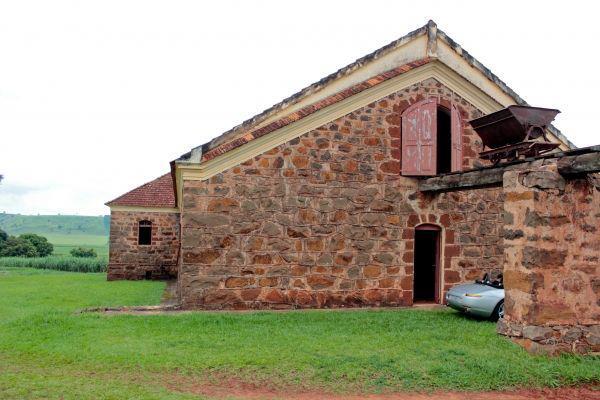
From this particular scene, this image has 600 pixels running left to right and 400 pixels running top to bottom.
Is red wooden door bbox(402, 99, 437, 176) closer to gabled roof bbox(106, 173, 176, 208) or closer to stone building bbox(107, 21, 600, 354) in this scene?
stone building bbox(107, 21, 600, 354)

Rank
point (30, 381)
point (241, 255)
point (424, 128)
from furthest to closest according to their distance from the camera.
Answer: point (424, 128) < point (241, 255) < point (30, 381)

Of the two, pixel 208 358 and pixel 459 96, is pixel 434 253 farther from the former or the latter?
pixel 208 358

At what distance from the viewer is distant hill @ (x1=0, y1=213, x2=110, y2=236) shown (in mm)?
120500

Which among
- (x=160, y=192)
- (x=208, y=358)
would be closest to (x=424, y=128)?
(x=208, y=358)

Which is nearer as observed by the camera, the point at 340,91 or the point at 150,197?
the point at 340,91

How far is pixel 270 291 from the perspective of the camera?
1121 centimetres

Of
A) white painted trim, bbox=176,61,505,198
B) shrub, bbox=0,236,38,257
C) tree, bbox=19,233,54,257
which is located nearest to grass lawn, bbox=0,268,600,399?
white painted trim, bbox=176,61,505,198

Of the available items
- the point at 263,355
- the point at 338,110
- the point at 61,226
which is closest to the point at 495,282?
the point at 338,110

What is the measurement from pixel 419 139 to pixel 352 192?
2188mm

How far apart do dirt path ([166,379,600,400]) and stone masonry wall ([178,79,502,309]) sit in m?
4.84

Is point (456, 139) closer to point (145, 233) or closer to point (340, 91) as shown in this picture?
point (340, 91)

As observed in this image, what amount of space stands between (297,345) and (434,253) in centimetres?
668

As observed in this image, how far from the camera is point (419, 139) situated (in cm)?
1230

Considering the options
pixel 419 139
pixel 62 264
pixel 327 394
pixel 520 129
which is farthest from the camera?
pixel 62 264
